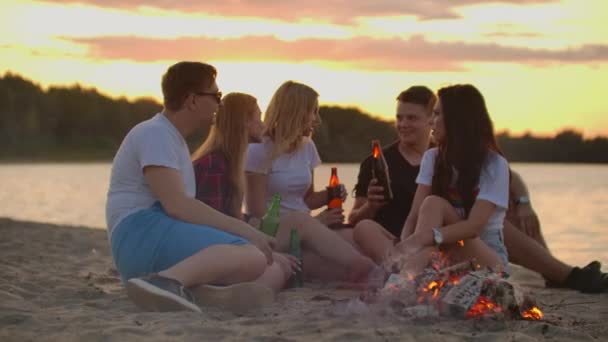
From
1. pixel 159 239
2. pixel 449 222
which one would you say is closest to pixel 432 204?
pixel 449 222

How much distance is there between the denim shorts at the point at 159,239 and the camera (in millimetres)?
5109

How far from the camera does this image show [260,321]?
4688mm

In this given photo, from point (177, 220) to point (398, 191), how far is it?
2081mm

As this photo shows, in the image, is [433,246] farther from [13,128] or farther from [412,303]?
[13,128]

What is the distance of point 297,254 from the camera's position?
641cm

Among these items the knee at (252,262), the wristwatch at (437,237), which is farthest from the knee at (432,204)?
the knee at (252,262)

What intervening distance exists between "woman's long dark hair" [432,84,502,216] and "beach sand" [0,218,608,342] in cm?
87

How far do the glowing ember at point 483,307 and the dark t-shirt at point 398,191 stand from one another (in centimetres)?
205

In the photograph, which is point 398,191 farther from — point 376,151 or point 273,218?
point 273,218

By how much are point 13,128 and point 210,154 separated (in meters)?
32.6

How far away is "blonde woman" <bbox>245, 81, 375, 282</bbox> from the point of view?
6438 mm

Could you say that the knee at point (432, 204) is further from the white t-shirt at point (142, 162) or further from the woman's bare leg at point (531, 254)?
the white t-shirt at point (142, 162)

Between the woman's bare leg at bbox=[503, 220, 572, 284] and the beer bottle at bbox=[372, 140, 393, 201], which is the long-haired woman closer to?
the woman's bare leg at bbox=[503, 220, 572, 284]

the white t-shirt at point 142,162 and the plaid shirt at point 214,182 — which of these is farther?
the plaid shirt at point 214,182
